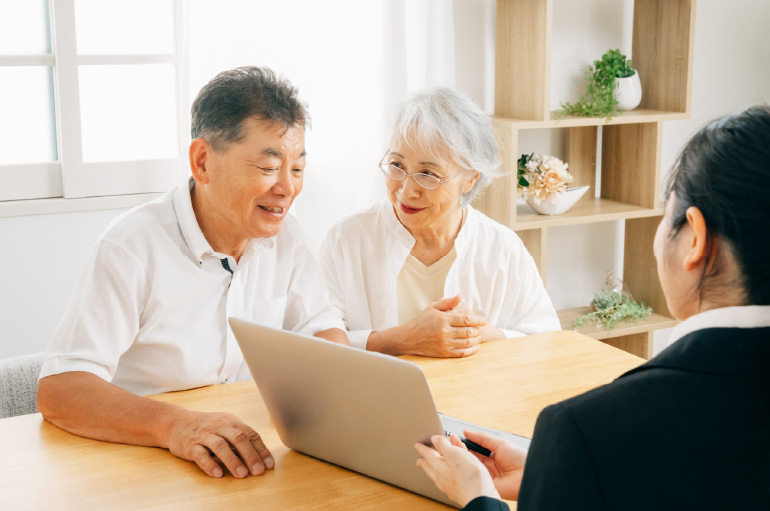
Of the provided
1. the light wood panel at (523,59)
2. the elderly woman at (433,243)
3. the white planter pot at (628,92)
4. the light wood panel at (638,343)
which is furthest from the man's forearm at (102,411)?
the light wood panel at (638,343)

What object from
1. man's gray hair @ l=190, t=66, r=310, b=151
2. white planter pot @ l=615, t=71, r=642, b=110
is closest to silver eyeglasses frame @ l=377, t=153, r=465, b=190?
man's gray hair @ l=190, t=66, r=310, b=151

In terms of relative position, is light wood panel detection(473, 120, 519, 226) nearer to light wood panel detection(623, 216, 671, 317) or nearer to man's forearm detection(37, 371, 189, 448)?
light wood panel detection(623, 216, 671, 317)

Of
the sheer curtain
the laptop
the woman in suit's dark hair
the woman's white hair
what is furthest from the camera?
the sheer curtain

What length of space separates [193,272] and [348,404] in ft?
2.15

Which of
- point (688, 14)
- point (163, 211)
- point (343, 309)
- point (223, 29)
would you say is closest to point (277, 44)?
point (223, 29)

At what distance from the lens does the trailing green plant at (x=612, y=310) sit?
11.6 feet

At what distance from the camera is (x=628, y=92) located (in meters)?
3.40

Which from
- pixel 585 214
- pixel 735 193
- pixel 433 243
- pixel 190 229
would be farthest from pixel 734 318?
pixel 585 214

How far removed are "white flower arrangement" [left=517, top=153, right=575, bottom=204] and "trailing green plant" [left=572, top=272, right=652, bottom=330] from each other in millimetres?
597

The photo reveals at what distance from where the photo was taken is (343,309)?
2477 mm

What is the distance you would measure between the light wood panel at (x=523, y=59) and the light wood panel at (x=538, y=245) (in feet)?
1.47

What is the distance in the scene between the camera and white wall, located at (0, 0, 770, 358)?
9.23 feet

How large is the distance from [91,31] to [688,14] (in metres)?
2.26

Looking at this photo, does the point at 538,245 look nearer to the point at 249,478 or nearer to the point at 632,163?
the point at 632,163
